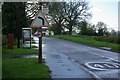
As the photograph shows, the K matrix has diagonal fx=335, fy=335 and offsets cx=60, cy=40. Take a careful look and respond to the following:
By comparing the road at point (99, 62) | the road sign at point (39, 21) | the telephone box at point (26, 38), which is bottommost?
the road at point (99, 62)

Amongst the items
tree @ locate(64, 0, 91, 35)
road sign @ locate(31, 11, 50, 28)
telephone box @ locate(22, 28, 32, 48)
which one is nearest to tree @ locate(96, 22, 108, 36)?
tree @ locate(64, 0, 91, 35)

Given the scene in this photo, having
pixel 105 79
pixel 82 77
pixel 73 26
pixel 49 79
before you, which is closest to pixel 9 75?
pixel 49 79

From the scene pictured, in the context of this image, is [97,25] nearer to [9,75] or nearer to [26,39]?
[26,39]

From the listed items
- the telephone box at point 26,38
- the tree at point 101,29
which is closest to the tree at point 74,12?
the tree at point 101,29

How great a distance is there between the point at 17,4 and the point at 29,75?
25.0 meters

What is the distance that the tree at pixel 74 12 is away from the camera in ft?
287

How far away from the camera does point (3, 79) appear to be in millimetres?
11695

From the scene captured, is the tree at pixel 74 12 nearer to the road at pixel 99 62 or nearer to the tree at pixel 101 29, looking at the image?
the tree at pixel 101 29

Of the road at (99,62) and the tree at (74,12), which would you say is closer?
the road at (99,62)

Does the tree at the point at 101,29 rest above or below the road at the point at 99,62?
above

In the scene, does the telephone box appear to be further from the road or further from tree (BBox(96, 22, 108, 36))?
tree (BBox(96, 22, 108, 36))

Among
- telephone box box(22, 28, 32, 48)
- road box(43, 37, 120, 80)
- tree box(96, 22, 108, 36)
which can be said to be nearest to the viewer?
road box(43, 37, 120, 80)

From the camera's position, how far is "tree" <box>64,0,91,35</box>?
8738 centimetres

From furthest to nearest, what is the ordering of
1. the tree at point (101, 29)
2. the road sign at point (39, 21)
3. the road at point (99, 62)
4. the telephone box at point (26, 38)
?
the tree at point (101, 29)
the telephone box at point (26, 38)
the road sign at point (39, 21)
the road at point (99, 62)
